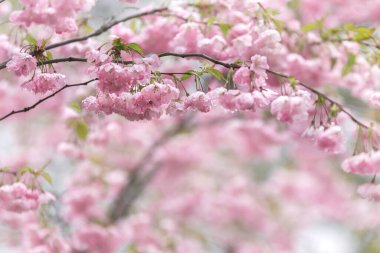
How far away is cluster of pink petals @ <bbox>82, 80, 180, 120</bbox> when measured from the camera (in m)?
2.20

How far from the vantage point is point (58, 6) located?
2531mm

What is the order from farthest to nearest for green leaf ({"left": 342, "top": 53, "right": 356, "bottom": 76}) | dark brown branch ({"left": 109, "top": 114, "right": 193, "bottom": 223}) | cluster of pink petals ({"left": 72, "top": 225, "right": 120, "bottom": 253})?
dark brown branch ({"left": 109, "top": 114, "right": 193, "bottom": 223}) < cluster of pink petals ({"left": 72, "top": 225, "right": 120, "bottom": 253}) < green leaf ({"left": 342, "top": 53, "right": 356, "bottom": 76})

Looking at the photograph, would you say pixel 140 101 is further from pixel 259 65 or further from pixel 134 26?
pixel 134 26

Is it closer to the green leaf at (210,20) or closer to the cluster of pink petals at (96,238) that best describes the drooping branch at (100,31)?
the green leaf at (210,20)

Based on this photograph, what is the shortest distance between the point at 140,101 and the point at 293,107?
0.57 meters

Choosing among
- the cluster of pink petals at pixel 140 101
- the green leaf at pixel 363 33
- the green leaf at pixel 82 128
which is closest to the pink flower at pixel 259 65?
the cluster of pink petals at pixel 140 101

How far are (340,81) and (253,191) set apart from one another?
11.9 ft

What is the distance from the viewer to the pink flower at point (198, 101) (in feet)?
7.49

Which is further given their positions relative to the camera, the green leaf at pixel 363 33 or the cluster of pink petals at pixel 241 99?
the green leaf at pixel 363 33

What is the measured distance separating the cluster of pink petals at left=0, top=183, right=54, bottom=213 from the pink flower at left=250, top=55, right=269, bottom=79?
1.15 metres

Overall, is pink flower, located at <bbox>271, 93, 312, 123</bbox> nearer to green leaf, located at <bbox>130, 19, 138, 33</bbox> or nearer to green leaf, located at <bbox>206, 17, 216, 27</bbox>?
green leaf, located at <bbox>206, 17, 216, 27</bbox>

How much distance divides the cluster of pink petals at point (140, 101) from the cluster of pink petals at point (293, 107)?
384 millimetres

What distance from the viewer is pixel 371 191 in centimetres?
258

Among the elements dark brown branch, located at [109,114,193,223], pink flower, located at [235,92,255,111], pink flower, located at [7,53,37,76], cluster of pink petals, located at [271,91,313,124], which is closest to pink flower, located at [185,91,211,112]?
pink flower, located at [235,92,255,111]
